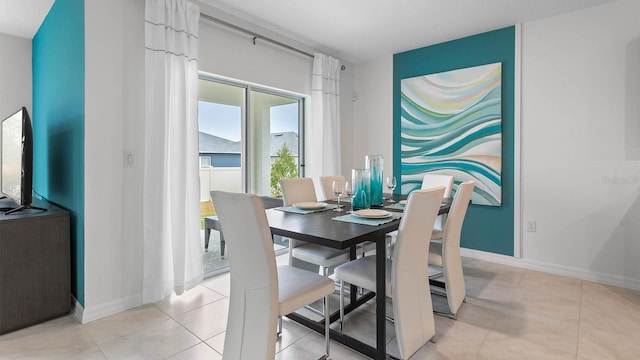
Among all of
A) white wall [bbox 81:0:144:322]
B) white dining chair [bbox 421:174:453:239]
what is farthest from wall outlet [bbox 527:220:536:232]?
white wall [bbox 81:0:144:322]

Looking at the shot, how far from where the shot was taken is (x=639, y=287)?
2.89 m

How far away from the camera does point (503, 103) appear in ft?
11.8

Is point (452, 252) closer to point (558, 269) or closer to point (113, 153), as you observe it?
point (558, 269)

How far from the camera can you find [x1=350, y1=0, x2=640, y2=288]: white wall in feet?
9.68

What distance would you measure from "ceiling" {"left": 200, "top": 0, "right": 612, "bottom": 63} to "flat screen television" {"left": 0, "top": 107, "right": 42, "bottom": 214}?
174 centimetres

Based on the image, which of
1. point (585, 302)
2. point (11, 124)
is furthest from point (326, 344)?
point (11, 124)

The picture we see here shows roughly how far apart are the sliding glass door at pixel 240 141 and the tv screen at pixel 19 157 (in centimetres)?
124

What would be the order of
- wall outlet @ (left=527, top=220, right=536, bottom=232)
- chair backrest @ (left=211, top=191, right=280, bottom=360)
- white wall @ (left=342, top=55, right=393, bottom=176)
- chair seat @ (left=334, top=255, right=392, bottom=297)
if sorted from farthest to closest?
white wall @ (left=342, top=55, right=393, bottom=176), wall outlet @ (left=527, top=220, right=536, bottom=232), chair seat @ (left=334, top=255, right=392, bottom=297), chair backrest @ (left=211, top=191, right=280, bottom=360)

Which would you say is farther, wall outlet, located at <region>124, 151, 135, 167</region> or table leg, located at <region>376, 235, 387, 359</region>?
wall outlet, located at <region>124, 151, 135, 167</region>

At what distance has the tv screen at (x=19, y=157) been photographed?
243 centimetres

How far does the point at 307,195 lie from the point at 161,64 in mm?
1593

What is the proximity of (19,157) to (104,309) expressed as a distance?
1.35m

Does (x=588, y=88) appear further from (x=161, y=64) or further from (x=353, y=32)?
(x=161, y=64)

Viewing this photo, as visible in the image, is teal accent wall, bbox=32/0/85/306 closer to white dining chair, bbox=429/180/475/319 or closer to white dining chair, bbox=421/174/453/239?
white dining chair, bbox=429/180/475/319
